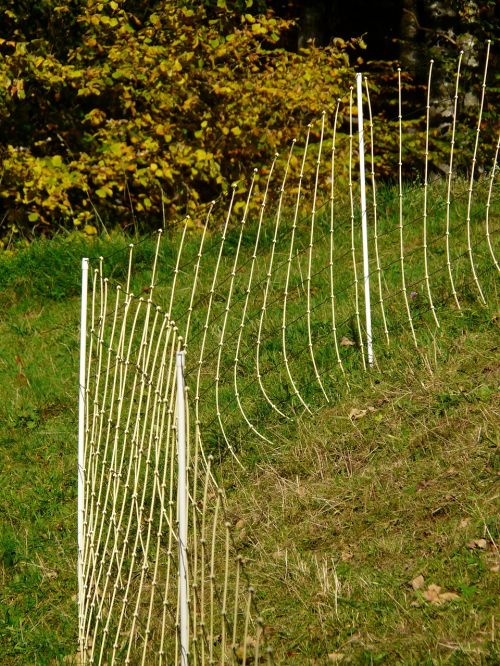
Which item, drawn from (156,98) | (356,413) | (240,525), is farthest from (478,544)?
(156,98)

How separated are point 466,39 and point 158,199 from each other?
3.21 meters

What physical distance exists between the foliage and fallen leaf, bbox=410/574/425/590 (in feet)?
19.1

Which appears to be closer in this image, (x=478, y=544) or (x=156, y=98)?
(x=478, y=544)

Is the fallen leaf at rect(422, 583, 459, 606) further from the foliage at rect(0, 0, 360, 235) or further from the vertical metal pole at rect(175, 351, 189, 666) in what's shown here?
the foliage at rect(0, 0, 360, 235)

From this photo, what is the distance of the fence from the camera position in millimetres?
4281

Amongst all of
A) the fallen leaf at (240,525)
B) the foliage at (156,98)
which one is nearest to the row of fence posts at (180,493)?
the fallen leaf at (240,525)

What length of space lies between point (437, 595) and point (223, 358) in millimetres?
2903

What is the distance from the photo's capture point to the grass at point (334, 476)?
13.5 ft

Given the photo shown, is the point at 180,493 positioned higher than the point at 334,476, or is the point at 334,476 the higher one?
the point at 180,493

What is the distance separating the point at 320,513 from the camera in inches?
190

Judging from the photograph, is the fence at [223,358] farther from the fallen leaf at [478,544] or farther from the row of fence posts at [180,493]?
the fallen leaf at [478,544]

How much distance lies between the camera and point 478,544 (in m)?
4.25

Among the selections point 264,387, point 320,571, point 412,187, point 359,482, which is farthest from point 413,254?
point 320,571

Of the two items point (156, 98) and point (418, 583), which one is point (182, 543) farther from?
point (156, 98)
